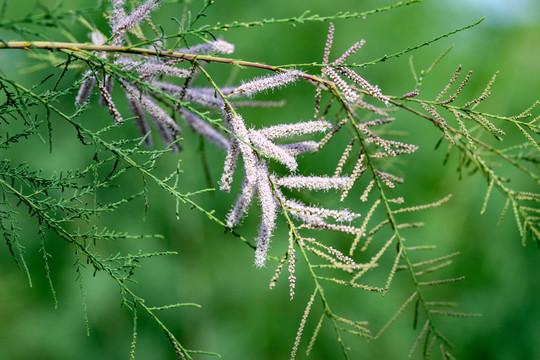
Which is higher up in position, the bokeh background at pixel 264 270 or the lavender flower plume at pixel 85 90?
the lavender flower plume at pixel 85 90

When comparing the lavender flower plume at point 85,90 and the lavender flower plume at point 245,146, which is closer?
the lavender flower plume at point 245,146

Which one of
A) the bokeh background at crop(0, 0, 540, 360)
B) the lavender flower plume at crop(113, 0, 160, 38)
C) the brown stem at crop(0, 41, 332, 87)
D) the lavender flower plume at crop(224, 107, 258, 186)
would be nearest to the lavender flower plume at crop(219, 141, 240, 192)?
the lavender flower plume at crop(224, 107, 258, 186)

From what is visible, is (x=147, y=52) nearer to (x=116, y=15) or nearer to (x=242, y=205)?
(x=116, y=15)

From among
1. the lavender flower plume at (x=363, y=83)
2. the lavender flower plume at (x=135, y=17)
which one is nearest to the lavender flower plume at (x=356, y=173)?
the lavender flower plume at (x=363, y=83)

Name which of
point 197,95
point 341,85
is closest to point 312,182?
point 341,85

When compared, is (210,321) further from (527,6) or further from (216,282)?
(527,6)

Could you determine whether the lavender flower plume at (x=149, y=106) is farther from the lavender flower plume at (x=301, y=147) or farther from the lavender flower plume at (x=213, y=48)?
the lavender flower plume at (x=301, y=147)

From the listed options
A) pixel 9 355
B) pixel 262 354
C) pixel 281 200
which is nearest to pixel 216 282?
pixel 262 354
